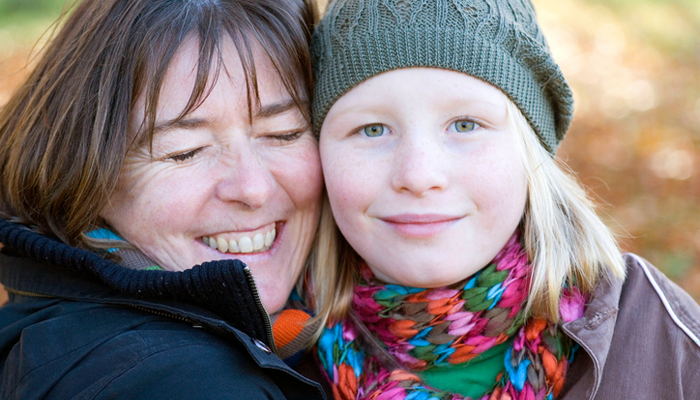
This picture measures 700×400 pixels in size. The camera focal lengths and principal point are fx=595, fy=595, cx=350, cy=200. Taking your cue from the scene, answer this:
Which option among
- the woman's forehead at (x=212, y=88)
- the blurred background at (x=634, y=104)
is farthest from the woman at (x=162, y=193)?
the blurred background at (x=634, y=104)

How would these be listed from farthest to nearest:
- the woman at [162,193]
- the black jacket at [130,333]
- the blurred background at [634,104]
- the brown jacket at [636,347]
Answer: the blurred background at [634,104]
the brown jacket at [636,347]
the woman at [162,193]
the black jacket at [130,333]

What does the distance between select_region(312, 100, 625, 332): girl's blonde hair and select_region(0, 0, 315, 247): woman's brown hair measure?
2.68 feet

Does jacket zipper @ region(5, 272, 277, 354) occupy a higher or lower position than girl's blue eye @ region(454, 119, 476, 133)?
lower

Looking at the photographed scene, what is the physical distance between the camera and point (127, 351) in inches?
71.5

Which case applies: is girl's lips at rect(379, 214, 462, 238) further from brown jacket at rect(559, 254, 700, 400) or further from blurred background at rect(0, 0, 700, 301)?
blurred background at rect(0, 0, 700, 301)

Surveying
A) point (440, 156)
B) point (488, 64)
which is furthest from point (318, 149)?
point (488, 64)

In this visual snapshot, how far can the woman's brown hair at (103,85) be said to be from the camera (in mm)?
2201

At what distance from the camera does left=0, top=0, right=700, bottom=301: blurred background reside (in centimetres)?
606

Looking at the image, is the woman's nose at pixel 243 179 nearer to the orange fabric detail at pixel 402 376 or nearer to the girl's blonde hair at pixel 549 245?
the girl's blonde hair at pixel 549 245

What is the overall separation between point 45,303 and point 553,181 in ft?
6.49

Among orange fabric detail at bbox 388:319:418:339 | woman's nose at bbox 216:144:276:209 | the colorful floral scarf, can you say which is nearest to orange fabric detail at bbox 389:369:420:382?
the colorful floral scarf

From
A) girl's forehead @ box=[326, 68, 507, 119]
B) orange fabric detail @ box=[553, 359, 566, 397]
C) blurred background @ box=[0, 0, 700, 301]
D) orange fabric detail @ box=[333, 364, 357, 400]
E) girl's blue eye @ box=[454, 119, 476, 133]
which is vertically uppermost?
girl's forehead @ box=[326, 68, 507, 119]

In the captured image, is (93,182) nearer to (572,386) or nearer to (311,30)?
(311,30)

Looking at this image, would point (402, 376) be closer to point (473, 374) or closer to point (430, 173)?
point (473, 374)
